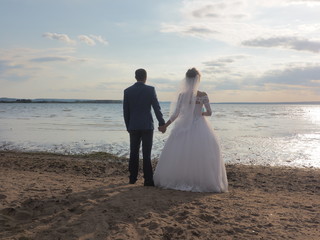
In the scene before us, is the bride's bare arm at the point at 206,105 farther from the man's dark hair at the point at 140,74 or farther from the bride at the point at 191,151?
the man's dark hair at the point at 140,74

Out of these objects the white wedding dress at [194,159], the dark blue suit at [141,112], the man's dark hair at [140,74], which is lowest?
the white wedding dress at [194,159]

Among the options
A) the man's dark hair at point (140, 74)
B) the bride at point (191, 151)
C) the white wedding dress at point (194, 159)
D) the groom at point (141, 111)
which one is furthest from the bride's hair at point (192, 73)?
Answer: the man's dark hair at point (140, 74)

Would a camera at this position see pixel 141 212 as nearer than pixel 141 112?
Yes

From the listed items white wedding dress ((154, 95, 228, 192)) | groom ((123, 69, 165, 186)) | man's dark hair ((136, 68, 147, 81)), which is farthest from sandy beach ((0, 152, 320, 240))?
man's dark hair ((136, 68, 147, 81))

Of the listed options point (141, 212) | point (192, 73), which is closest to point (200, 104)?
point (192, 73)

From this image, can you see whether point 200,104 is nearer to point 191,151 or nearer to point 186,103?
point 186,103

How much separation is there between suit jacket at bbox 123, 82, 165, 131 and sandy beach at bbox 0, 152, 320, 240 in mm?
1233

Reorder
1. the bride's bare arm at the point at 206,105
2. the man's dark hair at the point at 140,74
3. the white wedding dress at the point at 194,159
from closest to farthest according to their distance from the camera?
the white wedding dress at the point at 194,159 < the man's dark hair at the point at 140,74 < the bride's bare arm at the point at 206,105

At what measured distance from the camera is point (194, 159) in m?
6.06

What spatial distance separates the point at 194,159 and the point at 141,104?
1.48 metres

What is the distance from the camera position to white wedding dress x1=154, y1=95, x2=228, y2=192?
603 centimetres

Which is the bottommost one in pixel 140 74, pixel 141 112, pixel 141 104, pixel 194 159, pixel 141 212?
pixel 141 212

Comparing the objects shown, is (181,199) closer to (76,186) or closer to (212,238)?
(212,238)

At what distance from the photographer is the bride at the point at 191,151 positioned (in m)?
6.04
